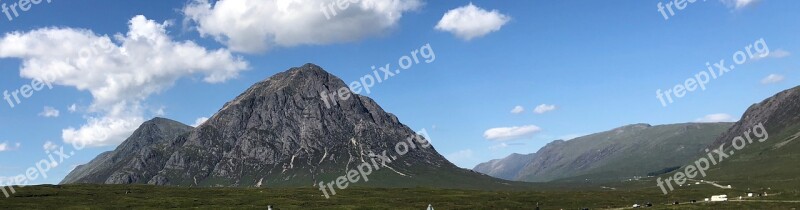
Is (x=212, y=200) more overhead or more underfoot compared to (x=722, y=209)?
more overhead

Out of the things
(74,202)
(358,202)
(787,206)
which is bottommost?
(787,206)

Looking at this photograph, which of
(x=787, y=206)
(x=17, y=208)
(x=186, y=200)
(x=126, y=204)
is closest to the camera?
(x=787, y=206)

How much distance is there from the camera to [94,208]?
539 feet

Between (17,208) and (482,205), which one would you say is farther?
(482,205)

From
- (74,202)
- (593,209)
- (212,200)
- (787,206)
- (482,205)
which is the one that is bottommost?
(787,206)

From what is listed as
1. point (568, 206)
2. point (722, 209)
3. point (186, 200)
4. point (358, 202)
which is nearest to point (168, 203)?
point (186, 200)

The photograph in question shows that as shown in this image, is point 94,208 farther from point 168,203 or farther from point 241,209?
point 241,209

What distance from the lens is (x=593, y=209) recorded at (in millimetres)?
170625

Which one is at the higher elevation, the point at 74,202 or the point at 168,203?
the point at 74,202

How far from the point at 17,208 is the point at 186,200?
45916 mm

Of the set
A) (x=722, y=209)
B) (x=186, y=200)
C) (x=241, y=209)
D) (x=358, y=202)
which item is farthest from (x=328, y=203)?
(x=722, y=209)

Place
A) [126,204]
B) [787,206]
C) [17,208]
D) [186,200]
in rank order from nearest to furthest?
[787,206], [17,208], [126,204], [186,200]

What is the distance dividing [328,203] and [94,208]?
217 ft

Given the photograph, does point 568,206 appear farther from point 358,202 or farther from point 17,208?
point 17,208
